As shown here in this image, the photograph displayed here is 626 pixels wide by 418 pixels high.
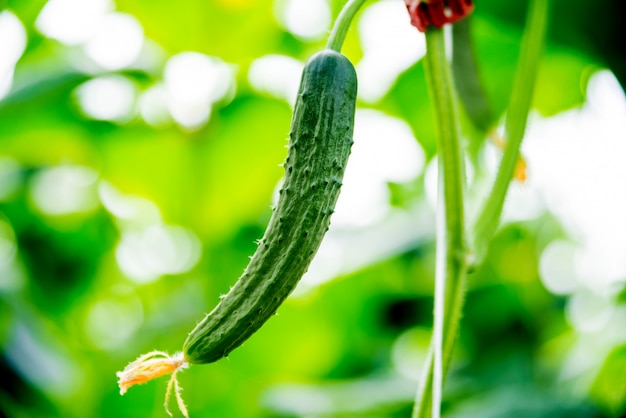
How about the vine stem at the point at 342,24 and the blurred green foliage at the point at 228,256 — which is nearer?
the vine stem at the point at 342,24

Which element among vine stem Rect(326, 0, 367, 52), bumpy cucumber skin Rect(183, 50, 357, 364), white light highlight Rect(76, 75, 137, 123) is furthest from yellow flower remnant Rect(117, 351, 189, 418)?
white light highlight Rect(76, 75, 137, 123)

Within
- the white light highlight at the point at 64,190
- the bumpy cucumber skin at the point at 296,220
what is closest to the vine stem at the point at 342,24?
the bumpy cucumber skin at the point at 296,220

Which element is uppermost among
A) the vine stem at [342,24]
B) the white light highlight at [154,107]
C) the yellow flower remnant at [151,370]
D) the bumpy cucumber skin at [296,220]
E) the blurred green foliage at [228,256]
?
the white light highlight at [154,107]

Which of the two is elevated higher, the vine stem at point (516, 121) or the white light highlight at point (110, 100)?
the white light highlight at point (110, 100)

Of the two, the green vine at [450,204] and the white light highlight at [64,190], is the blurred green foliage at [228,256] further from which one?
the green vine at [450,204]

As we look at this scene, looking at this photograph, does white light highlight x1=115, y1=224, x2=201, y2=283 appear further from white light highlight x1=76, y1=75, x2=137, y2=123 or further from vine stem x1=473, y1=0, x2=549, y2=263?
vine stem x1=473, y1=0, x2=549, y2=263

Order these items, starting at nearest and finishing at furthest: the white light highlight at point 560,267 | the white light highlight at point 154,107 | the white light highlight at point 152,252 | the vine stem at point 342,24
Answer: the vine stem at point 342,24 → the white light highlight at point 154,107 → the white light highlight at point 560,267 → the white light highlight at point 152,252

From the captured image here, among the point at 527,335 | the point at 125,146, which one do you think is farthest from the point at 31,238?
the point at 527,335

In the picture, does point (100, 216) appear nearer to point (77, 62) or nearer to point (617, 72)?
point (77, 62)
